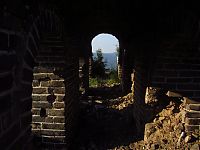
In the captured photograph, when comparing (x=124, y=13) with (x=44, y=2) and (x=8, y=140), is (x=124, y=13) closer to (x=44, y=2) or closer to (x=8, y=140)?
(x=44, y=2)

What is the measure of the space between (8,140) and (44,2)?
1739 millimetres

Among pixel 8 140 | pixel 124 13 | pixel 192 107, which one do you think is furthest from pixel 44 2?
pixel 192 107

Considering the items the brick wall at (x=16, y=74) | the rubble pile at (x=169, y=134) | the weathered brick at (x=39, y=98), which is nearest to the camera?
the brick wall at (x=16, y=74)

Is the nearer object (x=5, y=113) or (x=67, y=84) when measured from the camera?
(x=5, y=113)

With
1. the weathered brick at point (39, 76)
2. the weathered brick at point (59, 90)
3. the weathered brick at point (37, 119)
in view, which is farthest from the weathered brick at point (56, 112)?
the weathered brick at point (39, 76)

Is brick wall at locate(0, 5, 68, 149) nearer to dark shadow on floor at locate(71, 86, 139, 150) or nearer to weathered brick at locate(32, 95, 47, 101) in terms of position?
weathered brick at locate(32, 95, 47, 101)

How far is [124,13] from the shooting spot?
→ 17.0 feet

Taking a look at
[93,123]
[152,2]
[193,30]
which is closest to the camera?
[193,30]

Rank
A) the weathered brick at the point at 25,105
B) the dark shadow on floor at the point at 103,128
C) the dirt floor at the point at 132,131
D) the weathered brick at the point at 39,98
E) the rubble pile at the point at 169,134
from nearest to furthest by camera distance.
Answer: the weathered brick at the point at 25,105
the rubble pile at the point at 169,134
the dirt floor at the point at 132,131
the weathered brick at the point at 39,98
the dark shadow on floor at the point at 103,128

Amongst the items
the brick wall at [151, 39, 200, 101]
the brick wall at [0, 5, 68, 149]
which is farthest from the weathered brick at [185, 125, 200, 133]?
the brick wall at [0, 5, 68, 149]

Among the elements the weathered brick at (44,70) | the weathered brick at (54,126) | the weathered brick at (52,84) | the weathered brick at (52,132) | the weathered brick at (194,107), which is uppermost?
the weathered brick at (44,70)

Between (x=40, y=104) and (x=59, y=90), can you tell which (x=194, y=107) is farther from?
(x=40, y=104)

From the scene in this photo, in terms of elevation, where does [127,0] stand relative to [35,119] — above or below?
above

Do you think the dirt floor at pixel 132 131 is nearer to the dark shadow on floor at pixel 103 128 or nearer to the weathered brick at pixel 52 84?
the dark shadow on floor at pixel 103 128
